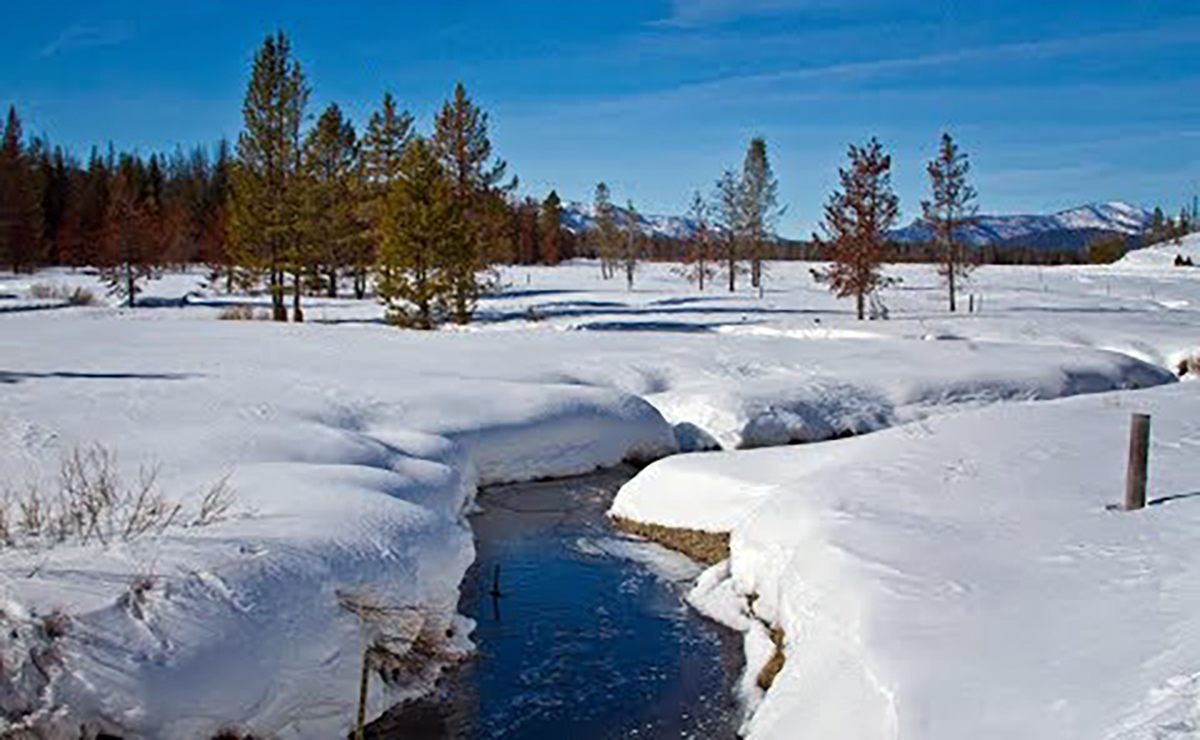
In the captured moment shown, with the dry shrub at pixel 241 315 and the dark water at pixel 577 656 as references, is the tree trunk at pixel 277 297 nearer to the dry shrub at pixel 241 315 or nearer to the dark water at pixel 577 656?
the dry shrub at pixel 241 315

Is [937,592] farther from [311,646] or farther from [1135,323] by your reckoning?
[1135,323]

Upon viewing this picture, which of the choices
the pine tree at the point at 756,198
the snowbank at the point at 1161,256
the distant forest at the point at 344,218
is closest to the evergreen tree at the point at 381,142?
the distant forest at the point at 344,218

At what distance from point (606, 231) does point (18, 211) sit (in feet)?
136

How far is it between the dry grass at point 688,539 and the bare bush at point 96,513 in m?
6.30

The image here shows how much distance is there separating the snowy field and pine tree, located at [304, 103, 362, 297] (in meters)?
13.2

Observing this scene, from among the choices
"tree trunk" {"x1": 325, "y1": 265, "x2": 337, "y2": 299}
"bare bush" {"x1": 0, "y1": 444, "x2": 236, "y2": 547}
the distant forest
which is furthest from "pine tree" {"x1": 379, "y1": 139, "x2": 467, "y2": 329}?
"bare bush" {"x1": 0, "y1": 444, "x2": 236, "y2": 547}

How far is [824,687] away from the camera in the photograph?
7.90m

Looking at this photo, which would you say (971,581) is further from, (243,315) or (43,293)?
(43,293)

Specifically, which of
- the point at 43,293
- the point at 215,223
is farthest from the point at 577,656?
the point at 215,223

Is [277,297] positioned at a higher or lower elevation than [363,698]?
higher

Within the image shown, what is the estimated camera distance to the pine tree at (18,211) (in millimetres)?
64312

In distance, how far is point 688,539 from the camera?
48.3 ft

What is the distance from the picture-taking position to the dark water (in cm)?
884

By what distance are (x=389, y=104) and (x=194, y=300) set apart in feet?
48.8
